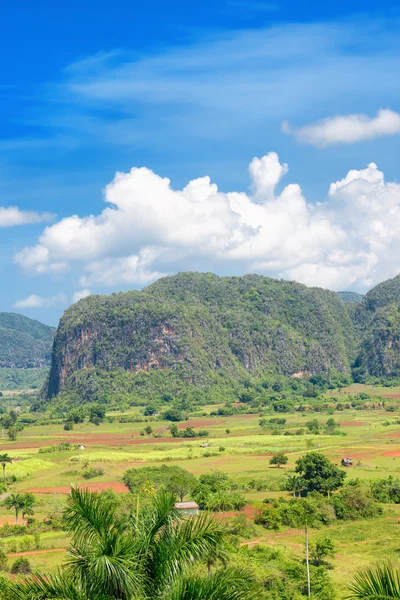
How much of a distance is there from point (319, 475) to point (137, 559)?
4454cm

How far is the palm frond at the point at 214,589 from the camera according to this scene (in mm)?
7738

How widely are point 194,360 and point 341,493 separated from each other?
119m

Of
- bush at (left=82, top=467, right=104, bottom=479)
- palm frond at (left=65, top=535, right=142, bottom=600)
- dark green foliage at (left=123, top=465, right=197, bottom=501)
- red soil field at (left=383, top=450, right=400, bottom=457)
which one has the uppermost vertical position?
palm frond at (left=65, top=535, right=142, bottom=600)

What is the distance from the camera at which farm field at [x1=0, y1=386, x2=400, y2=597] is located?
3634cm

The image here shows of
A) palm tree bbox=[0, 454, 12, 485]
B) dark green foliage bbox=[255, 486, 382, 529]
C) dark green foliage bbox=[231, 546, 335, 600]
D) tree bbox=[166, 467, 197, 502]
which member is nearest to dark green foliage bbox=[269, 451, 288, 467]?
tree bbox=[166, 467, 197, 502]

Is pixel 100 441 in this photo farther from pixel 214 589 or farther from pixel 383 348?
pixel 383 348

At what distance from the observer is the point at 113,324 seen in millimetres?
170500

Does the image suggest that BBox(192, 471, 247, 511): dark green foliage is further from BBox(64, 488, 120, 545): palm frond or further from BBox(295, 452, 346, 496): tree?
BBox(64, 488, 120, 545): palm frond

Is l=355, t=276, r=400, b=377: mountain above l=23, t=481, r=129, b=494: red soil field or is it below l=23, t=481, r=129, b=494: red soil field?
above

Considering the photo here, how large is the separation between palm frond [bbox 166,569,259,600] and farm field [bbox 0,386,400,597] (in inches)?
721

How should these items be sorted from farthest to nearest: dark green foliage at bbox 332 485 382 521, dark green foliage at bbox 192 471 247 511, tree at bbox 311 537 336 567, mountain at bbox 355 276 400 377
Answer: mountain at bbox 355 276 400 377 < dark green foliage at bbox 192 471 247 511 < dark green foliage at bbox 332 485 382 521 < tree at bbox 311 537 336 567

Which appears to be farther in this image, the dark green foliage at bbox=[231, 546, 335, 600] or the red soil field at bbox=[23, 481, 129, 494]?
the red soil field at bbox=[23, 481, 129, 494]

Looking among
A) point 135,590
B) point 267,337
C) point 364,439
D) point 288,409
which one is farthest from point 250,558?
point 267,337

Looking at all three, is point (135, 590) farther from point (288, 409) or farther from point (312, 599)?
point (288, 409)
